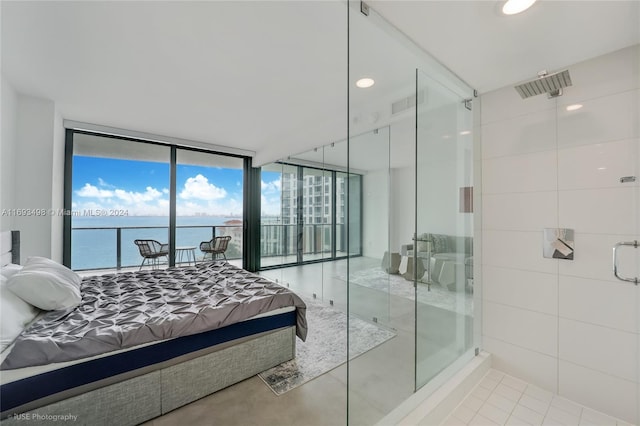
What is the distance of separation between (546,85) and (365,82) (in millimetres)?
1317

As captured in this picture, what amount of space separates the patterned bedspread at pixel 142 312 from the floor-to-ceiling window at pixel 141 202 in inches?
92.0

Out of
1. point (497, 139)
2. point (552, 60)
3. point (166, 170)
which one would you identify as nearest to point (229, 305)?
point (497, 139)

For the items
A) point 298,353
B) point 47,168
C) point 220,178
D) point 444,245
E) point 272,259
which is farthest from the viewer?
point 220,178

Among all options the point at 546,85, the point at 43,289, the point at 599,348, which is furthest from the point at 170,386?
the point at 546,85

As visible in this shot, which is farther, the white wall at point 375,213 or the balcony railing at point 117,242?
the balcony railing at point 117,242

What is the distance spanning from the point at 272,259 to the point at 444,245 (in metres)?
4.06

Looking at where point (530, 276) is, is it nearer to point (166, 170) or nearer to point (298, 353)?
point (298, 353)

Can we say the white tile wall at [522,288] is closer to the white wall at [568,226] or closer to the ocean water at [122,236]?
the white wall at [568,226]

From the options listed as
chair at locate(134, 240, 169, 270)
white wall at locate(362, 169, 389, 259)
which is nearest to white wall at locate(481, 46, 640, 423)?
white wall at locate(362, 169, 389, 259)

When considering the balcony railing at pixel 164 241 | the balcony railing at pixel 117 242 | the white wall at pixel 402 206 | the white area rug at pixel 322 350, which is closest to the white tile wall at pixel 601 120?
the white wall at pixel 402 206

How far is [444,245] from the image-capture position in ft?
7.66

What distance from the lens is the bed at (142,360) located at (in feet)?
4.61

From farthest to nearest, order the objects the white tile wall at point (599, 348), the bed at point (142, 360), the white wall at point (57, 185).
Answer: the white wall at point (57, 185), the white tile wall at point (599, 348), the bed at point (142, 360)

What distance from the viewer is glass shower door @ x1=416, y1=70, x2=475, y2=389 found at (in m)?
2.12
